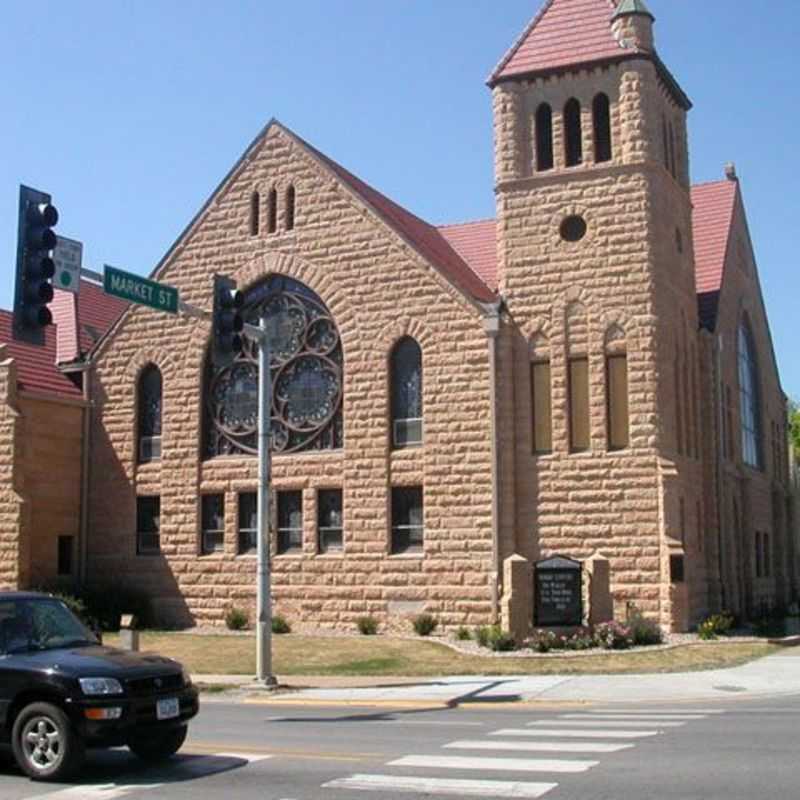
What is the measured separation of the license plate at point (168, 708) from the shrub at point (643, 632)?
15.9 metres

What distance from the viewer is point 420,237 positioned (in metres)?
34.3

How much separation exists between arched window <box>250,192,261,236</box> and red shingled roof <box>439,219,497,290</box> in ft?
21.9

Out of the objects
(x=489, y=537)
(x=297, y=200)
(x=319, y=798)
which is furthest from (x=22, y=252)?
(x=297, y=200)

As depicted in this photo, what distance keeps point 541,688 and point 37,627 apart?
32.2 ft

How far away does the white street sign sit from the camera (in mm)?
15953

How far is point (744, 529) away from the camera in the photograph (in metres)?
35.1

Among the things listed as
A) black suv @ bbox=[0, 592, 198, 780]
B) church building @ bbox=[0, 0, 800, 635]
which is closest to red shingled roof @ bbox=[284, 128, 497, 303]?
church building @ bbox=[0, 0, 800, 635]

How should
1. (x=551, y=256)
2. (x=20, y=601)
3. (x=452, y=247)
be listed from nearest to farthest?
(x=20, y=601)
(x=551, y=256)
(x=452, y=247)

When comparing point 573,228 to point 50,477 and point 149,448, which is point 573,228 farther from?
point 50,477

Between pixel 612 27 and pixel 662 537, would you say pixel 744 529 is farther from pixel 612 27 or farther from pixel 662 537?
pixel 612 27

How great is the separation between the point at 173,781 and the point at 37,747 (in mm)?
1347

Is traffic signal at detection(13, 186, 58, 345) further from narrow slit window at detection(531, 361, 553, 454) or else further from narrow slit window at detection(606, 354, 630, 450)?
narrow slit window at detection(606, 354, 630, 450)

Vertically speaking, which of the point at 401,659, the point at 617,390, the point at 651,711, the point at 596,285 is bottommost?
the point at 651,711

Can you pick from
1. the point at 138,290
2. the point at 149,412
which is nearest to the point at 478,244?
the point at 149,412
